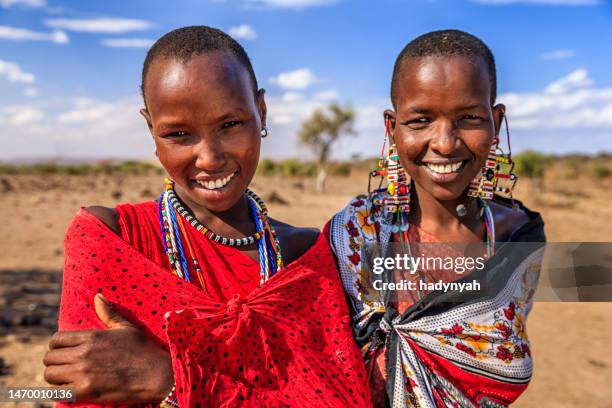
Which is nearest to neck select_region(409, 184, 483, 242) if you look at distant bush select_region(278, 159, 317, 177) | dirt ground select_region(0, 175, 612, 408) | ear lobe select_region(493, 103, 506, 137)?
ear lobe select_region(493, 103, 506, 137)

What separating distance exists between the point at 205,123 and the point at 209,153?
Result: 9 cm

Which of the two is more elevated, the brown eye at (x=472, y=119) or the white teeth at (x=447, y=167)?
the brown eye at (x=472, y=119)

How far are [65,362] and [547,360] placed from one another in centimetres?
521

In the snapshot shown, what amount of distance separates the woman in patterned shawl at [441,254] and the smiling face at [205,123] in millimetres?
787

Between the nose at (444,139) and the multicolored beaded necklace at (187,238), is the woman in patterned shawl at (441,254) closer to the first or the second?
the nose at (444,139)

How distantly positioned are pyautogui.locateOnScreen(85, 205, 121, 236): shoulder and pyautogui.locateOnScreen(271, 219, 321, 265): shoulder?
606 mm

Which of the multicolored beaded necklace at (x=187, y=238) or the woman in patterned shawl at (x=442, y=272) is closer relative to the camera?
the multicolored beaded necklace at (x=187, y=238)

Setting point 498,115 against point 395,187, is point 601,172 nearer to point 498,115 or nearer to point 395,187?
point 498,115

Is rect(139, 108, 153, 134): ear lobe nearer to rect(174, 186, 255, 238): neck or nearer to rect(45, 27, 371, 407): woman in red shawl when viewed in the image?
rect(45, 27, 371, 407): woman in red shawl

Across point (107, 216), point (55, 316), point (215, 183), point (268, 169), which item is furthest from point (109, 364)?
point (268, 169)

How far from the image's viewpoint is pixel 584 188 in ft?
84.3

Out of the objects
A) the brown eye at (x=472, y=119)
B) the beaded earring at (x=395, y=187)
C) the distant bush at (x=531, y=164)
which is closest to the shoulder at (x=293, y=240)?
the beaded earring at (x=395, y=187)

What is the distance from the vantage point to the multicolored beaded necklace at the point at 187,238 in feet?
5.99

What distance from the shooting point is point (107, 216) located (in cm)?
179
